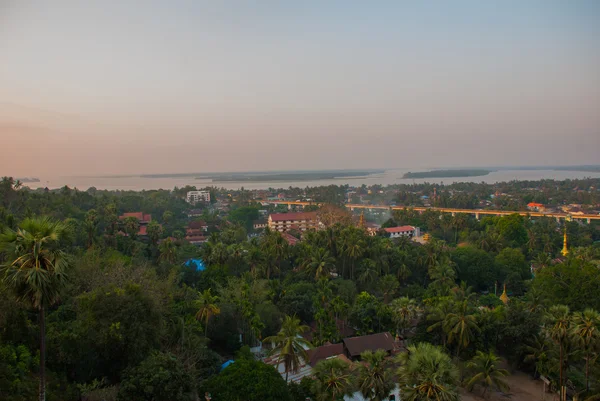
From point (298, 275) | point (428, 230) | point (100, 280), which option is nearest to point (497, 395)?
point (298, 275)

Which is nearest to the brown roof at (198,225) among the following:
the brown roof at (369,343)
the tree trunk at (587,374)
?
the brown roof at (369,343)

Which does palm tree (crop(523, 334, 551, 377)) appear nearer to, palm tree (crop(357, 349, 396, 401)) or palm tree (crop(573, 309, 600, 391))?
palm tree (crop(573, 309, 600, 391))

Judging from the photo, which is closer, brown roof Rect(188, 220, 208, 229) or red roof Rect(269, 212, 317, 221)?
brown roof Rect(188, 220, 208, 229)

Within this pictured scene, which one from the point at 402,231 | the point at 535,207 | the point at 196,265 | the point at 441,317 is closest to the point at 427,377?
the point at 441,317

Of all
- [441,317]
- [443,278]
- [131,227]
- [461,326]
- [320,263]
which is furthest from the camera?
[131,227]

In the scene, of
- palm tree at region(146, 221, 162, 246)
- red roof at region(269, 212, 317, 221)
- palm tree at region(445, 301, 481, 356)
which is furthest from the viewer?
red roof at region(269, 212, 317, 221)

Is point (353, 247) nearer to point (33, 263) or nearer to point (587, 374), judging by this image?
point (587, 374)

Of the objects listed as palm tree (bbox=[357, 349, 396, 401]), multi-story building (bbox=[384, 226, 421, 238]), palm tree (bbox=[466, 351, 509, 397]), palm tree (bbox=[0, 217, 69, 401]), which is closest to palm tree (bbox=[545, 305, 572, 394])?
palm tree (bbox=[466, 351, 509, 397])

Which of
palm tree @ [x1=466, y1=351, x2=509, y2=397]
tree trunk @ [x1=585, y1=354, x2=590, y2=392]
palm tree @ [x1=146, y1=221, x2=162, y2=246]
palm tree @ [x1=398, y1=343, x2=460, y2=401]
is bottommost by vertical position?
palm tree @ [x1=466, y1=351, x2=509, y2=397]
